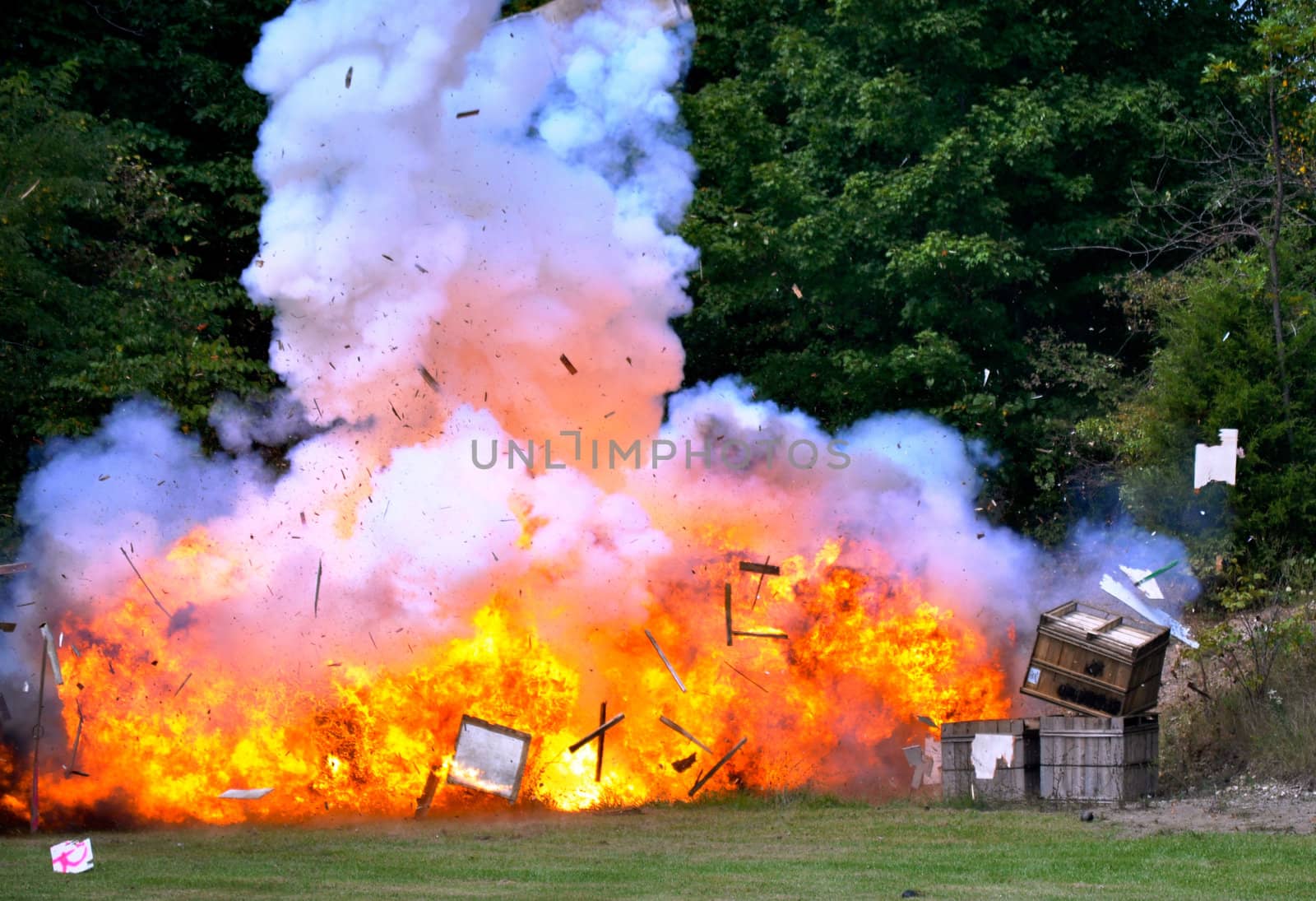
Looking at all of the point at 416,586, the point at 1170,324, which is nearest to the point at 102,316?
the point at 416,586

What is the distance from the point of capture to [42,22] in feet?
89.4

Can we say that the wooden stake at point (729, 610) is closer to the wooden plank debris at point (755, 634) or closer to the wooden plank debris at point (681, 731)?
the wooden plank debris at point (755, 634)

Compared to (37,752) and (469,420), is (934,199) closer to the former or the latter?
(469,420)

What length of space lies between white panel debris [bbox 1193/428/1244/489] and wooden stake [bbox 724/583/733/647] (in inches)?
289

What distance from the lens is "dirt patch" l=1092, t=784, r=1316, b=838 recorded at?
46.8 feet

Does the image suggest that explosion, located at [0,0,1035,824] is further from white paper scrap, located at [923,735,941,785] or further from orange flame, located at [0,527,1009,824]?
white paper scrap, located at [923,735,941,785]

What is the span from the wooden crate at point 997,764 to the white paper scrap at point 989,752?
28mm

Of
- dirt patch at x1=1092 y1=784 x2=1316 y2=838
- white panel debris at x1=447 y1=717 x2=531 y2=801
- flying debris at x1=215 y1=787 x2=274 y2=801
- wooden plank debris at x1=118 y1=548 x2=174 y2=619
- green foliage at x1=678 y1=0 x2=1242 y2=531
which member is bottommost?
flying debris at x1=215 y1=787 x2=274 y2=801

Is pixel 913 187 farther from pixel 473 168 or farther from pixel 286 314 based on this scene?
pixel 286 314

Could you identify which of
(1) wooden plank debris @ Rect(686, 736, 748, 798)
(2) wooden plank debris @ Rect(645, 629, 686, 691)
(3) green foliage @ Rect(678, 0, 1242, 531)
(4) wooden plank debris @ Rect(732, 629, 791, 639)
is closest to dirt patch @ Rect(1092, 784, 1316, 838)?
(1) wooden plank debris @ Rect(686, 736, 748, 798)

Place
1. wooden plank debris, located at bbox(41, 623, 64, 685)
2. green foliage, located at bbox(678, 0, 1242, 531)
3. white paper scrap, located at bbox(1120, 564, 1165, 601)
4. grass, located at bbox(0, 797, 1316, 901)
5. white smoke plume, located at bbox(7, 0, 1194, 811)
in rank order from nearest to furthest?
1. grass, located at bbox(0, 797, 1316, 901)
2. wooden plank debris, located at bbox(41, 623, 64, 685)
3. white smoke plume, located at bbox(7, 0, 1194, 811)
4. white paper scrap, located at bbox(1120, 564, 1165, 601)
5. green foliage, located at bbox(678, 0, 1242, 531)

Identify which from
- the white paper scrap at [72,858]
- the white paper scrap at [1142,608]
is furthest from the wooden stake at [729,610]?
the white paper scrap at [72,858]

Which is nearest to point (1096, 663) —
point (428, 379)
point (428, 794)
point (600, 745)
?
point (600, 745)

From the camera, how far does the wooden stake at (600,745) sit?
1656 cm
